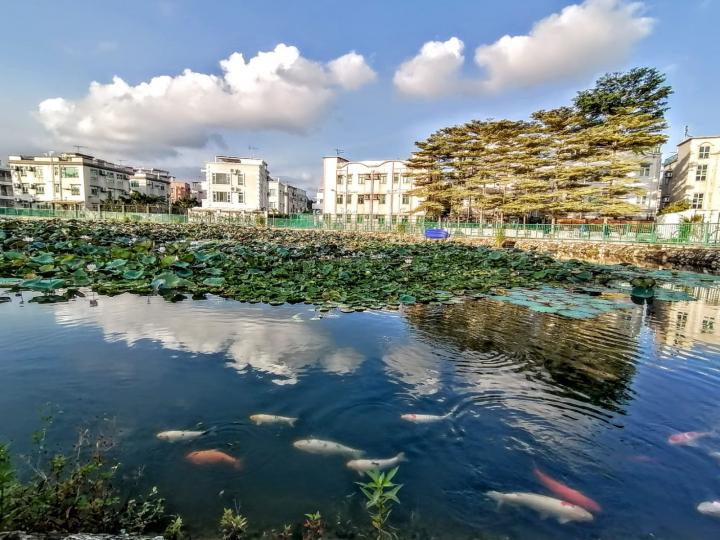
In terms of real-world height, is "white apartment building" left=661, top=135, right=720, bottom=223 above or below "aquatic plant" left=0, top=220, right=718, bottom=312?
above

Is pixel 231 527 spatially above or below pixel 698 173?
below

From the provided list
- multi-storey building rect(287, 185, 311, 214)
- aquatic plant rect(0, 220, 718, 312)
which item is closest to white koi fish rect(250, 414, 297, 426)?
aquatic plant rect(0, 220, 718, 312)

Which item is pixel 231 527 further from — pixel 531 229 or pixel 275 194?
pixel 275 194

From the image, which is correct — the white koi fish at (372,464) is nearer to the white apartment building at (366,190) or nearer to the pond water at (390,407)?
the pond water at (390,407)

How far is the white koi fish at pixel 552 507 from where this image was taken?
246cm

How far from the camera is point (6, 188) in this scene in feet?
203

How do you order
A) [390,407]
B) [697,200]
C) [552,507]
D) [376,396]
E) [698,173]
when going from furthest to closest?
[698,173] < [697,200] < [376,396] < [390,407] < [552,507]

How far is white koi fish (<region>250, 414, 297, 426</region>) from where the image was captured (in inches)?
134

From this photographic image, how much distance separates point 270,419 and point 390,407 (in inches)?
45.9

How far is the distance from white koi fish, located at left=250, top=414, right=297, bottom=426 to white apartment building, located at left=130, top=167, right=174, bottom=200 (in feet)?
261

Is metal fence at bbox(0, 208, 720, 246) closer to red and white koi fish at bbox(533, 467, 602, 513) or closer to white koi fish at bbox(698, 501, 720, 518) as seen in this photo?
white koi fish at bbox(698, 501, 720, 518)

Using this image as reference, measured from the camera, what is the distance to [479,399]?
158 inches

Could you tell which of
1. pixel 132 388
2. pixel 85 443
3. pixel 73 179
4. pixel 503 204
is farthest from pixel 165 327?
pixel 73 179

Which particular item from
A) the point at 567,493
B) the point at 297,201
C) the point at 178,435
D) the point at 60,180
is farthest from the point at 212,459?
the point at 297,201
